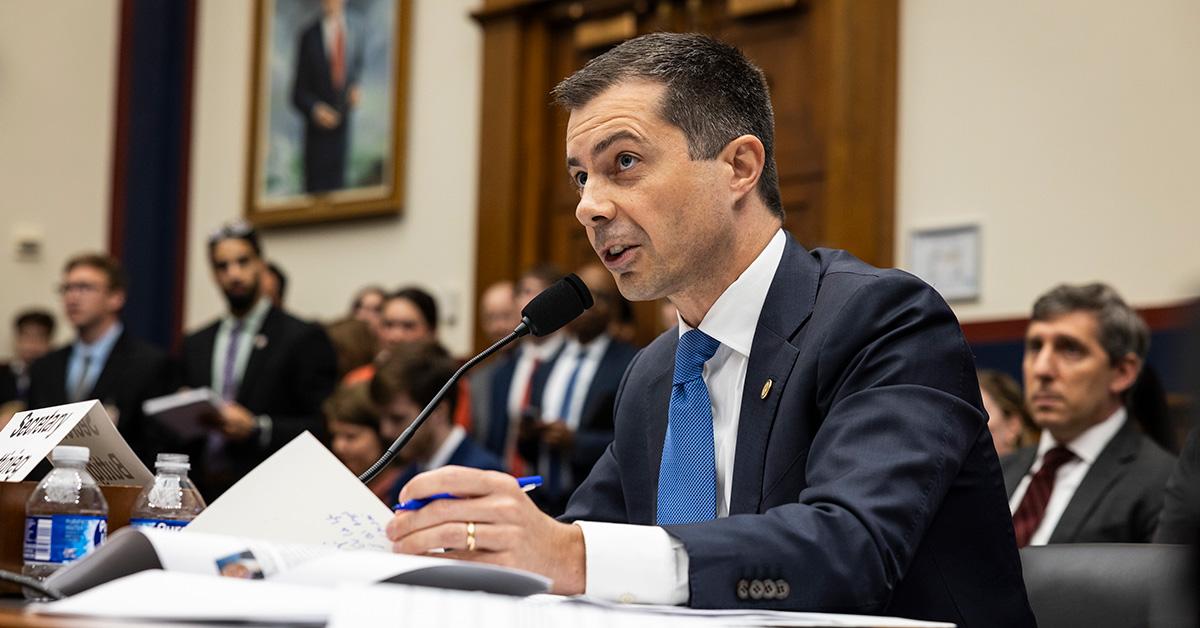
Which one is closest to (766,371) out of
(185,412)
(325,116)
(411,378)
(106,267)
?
(411,378)

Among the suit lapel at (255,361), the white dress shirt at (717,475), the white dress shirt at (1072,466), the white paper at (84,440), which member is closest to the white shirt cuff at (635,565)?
the white dress shirt at (717,475)

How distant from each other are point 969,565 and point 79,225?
7.49 metres

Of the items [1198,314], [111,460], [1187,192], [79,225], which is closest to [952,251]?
[1187,192]

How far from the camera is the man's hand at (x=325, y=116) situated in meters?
7.36

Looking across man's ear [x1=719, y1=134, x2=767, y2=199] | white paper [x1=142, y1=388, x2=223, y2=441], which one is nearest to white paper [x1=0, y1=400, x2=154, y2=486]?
man's ear [x1=719, y1=134, x2=767, y2=199]

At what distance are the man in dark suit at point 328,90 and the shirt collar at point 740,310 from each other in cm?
574

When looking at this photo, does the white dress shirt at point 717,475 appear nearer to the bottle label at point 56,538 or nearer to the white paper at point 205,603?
the white paper at point 205,603

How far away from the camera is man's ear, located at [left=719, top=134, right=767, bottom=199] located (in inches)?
73.5

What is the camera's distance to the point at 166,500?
5.23 ft

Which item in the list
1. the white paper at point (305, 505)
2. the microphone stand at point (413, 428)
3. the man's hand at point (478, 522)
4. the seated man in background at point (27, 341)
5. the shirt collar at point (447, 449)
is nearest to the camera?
the man's hand at point (478, 522)

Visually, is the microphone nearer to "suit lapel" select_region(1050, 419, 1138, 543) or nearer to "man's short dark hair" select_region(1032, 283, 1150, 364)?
"suit lapel" select_region(1050, 419, 1138, 543)

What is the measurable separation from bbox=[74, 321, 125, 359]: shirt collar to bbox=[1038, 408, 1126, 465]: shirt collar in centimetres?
352

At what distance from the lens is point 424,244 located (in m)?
6.96

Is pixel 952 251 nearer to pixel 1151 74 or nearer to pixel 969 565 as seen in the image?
pixel 1151 74
